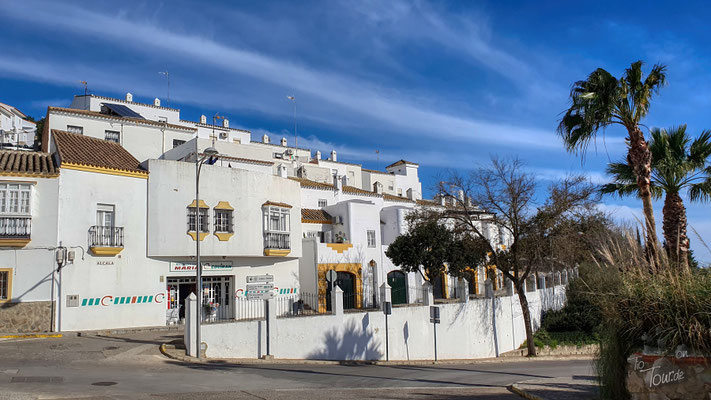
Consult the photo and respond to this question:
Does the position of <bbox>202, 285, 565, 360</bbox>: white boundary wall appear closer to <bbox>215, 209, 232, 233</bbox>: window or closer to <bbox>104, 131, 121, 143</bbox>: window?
<bbox>215, 209, 232, 233</bbox>: window

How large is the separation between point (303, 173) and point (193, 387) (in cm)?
3605

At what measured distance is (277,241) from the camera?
96.6ft

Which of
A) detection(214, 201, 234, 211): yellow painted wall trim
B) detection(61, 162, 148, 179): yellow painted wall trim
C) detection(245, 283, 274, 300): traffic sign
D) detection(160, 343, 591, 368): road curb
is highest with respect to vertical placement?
detection(61, 162, 148, 179): yellow painted wall trim

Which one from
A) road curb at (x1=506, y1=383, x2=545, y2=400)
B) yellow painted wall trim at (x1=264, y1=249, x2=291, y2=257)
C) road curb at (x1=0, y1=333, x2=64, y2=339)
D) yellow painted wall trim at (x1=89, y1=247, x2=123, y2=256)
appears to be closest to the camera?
road curb at (x1=506, y1=383, x2=545, y2=400)

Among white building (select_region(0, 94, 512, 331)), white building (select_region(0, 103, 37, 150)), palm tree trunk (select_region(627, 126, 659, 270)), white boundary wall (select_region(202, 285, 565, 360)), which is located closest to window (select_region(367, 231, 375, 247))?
white building (select_region(0, 94, 512, 331))

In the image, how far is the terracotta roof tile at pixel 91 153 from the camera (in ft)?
78.7

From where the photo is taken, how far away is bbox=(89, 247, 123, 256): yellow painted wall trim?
2344 cm

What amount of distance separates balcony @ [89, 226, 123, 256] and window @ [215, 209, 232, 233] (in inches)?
185

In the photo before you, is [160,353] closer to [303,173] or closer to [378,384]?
[378,384]

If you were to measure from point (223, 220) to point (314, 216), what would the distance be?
32.3 feet

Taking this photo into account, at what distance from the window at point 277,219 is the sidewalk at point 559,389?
18.4 meters

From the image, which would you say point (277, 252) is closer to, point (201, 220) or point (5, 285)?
point (201, 220)

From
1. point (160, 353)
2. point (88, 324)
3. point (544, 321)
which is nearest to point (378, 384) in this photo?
point (160, 353)

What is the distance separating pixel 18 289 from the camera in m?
21.9
